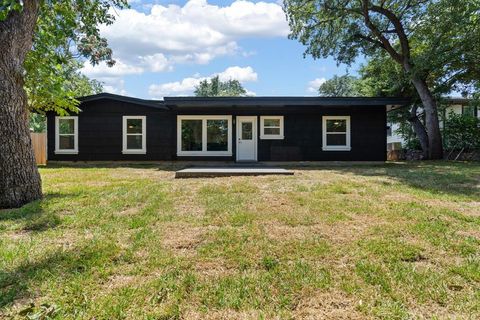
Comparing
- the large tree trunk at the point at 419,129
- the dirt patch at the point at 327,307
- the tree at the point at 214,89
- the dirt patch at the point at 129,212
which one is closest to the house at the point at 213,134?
the large tree trunk at the point at 419,129

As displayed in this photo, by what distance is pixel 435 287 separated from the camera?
2256 millimetres

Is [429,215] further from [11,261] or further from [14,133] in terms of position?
[14,133]

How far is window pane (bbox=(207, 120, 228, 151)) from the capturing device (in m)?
13.6

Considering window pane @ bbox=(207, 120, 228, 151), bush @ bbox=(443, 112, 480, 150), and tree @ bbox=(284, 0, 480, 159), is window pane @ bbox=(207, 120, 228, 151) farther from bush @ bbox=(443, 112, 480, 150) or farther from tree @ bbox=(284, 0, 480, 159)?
bush @ bbox=(443, 112, 480, 150)

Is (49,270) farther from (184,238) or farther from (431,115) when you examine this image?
(431,115)

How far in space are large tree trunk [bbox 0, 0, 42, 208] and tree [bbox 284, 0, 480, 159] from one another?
42.5 feet

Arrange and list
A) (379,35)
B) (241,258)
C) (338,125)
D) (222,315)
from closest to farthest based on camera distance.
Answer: (222,315) → (241,258) → (338,125) → (379,35)

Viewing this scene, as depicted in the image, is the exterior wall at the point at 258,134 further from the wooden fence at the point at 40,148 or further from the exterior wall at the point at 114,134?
the wooden fence at the point at 40,148

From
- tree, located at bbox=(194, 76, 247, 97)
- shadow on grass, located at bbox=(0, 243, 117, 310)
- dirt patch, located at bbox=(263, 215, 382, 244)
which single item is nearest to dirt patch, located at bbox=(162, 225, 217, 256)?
shadow on grass, located at bbox=(0, 243, 117, 310)

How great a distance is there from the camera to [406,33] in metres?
16.1

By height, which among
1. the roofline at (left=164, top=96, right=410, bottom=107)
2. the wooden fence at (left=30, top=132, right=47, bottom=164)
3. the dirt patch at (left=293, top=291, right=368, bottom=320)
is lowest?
the dirt patch at (left=293, top=291, right=368, bottom=320)

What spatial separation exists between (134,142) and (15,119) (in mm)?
8835

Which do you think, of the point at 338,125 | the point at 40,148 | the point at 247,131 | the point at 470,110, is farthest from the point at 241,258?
the point at 470,110

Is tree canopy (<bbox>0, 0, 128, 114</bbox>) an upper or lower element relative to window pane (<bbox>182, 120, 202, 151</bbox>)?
upper
